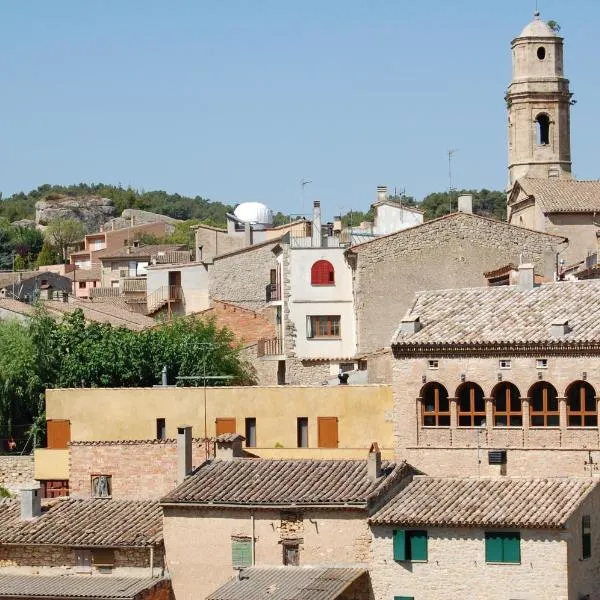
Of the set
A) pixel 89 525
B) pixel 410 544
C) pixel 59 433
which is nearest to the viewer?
pixel 410 544

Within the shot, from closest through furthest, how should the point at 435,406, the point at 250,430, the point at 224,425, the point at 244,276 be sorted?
the point at 435,406
the point at 224,425
the point at 250,430
the point at 244,276

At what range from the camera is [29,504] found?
4531cm

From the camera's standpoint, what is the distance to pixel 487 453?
4581 cm

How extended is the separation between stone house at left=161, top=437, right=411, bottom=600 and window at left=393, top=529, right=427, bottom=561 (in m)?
0.74

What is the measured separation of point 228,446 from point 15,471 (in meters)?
11.2

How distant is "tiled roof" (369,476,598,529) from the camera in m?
39.7

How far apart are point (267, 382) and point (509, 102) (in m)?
32.0

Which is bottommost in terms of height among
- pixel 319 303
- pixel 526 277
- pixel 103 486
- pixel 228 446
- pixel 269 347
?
pixel 103 486

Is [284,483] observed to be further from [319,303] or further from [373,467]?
[319,303]

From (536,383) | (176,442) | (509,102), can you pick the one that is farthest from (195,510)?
(509,102)

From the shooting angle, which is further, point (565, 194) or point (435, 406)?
point (565, 194)

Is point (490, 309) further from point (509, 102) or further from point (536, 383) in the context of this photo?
point (509, 102)

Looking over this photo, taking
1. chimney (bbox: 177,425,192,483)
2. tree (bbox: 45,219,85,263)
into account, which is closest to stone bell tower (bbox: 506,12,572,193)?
chimney (bbox: 177,425,192,483)

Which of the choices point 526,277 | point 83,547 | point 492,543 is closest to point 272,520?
point 83,547
